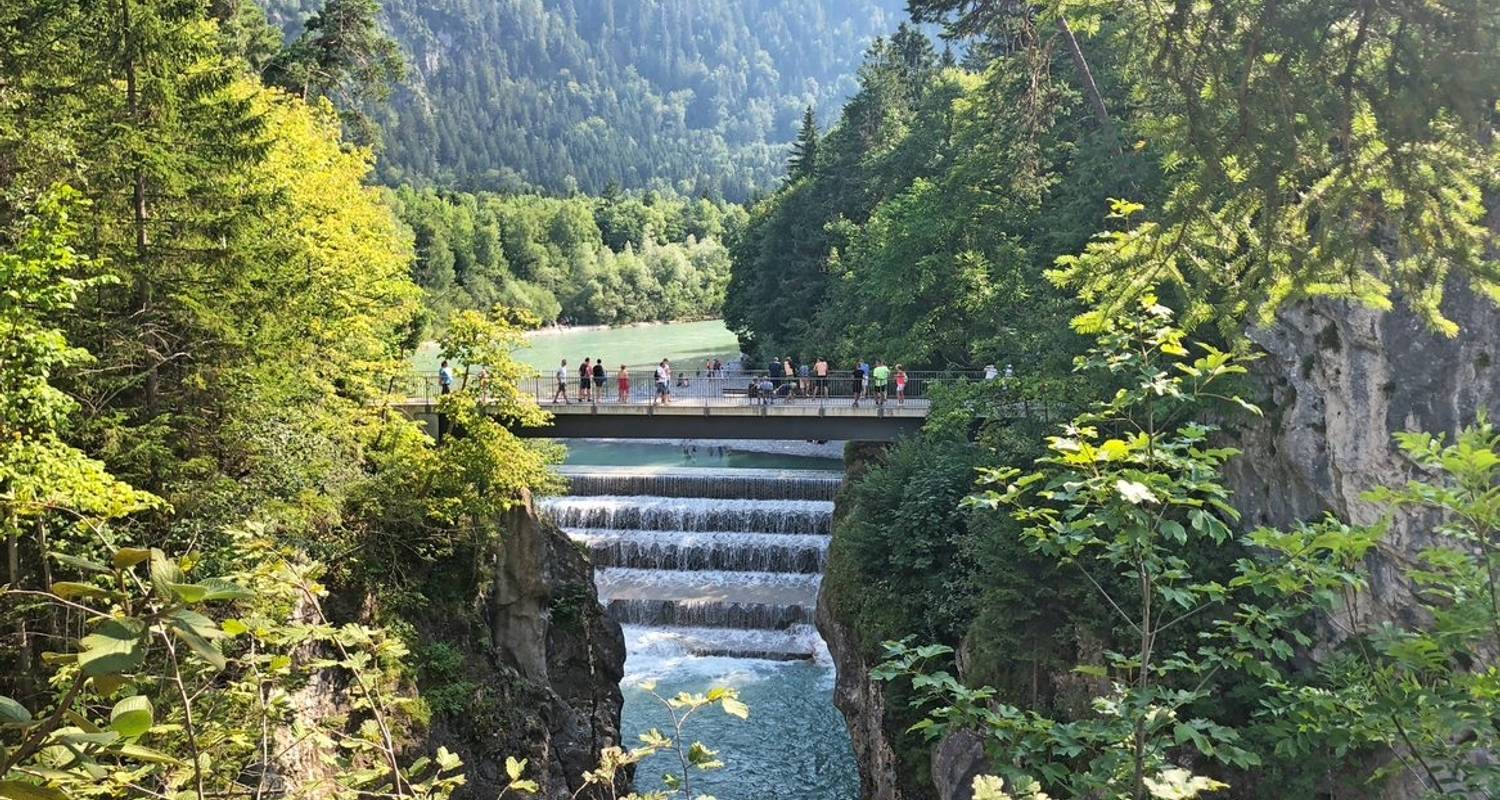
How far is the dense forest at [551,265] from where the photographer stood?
3265 inches

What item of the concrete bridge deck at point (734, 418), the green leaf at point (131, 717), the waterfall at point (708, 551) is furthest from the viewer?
the concrete bridge deck at point (734, 418)

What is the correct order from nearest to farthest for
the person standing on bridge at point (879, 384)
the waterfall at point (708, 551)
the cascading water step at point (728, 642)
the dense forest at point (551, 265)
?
1. the cascading water step at point (728, 642)
2. the waterfall at point (708, 551)
3. the person standing on bridge at point (879, 384)
4. the dense forest at point (551, 265)

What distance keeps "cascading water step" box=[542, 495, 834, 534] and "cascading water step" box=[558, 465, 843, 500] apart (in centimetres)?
28

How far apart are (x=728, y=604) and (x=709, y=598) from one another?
2.20 feet

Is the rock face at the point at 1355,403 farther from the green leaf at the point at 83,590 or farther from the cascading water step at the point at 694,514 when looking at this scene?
the cascading water step at the point at 694,514

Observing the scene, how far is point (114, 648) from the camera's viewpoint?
5.96 feet

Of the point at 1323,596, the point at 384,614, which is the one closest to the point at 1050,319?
the point at 384,614

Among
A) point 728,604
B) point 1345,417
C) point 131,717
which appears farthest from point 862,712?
point 131,717

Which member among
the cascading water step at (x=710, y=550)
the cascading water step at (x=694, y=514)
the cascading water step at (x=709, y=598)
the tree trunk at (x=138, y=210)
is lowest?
the cascading water step at (x=709, y=598)

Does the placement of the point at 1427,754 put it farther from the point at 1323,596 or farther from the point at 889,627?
the point at 889,627

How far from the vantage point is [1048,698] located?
48.8 feet

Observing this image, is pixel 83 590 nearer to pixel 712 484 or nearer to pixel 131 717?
pixel 131 717

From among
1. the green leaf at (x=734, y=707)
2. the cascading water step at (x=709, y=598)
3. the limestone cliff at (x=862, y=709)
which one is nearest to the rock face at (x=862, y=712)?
the limestone cliff at (x=862, y=709)

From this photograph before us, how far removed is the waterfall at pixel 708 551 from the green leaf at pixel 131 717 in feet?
70.3
